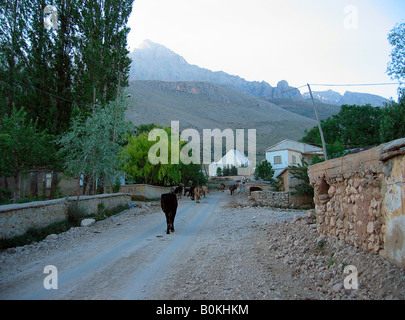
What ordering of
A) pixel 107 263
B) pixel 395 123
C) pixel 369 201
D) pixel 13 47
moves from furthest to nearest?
pixel 395 123
pixel 13 47
pixel 107 263
pixel 369 201

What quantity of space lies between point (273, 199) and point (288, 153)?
3207 centimetres

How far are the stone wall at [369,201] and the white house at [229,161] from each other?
86411mm

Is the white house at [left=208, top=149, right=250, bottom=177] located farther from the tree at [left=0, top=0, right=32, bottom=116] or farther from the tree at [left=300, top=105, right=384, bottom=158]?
the tree at [left=0, top=0, right=32, bottom=116]

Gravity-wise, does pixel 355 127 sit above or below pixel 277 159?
above

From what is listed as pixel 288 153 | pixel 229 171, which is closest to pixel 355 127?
pixel 288 153

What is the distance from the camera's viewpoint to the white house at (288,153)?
171 ft

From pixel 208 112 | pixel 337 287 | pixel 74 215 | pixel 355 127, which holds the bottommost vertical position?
pixel 74 215

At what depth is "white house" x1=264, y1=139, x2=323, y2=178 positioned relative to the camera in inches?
2051

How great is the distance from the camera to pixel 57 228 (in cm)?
995

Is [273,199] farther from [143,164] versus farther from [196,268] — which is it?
[196,268]

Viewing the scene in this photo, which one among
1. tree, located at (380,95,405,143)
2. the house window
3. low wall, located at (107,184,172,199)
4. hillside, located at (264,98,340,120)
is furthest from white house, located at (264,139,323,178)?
hillside, located at (264,98,340,120)

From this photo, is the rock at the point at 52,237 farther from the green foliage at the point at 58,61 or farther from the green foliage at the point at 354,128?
the green foliage at the point at 354,128

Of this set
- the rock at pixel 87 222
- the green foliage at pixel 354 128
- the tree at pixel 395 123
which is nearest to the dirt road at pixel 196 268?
the rock at pixel 87 222

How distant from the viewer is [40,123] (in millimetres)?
19734
